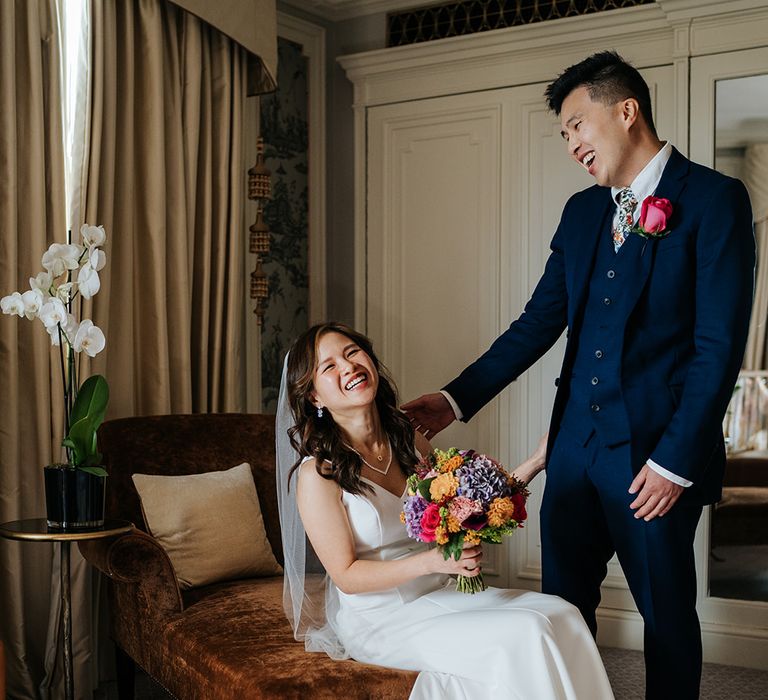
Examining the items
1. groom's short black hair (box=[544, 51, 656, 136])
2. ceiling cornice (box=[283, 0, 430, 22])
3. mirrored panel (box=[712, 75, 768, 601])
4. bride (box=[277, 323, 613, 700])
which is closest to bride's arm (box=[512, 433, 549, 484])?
bride (box=[277, 323, 613, 700])

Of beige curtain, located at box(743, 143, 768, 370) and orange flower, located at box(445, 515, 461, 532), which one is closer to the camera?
orange flower, located at box(445, 515, 461, 532)

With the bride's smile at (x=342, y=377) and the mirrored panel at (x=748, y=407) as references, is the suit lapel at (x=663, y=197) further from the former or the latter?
the mirrored panel at (x=748, y=407)

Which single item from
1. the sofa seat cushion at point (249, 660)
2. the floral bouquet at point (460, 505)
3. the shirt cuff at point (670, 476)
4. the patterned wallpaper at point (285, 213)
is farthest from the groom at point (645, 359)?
the patterned wallpaper at point (285, 213)

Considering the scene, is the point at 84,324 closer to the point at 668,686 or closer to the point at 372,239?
the point at 668,686

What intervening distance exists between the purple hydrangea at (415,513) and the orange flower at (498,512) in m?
0.13

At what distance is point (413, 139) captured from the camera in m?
4.50

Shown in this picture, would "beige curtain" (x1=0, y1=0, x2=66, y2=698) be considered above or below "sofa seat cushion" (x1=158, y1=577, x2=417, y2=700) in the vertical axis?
above

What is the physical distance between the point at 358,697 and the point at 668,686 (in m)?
0.72

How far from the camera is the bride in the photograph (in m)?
1.98

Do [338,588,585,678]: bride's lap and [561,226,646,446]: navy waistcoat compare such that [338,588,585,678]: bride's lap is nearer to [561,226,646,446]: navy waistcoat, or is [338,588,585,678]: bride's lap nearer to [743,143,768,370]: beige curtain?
[561,226,646,446]: navy waistcoat

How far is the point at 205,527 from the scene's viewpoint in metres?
3.00

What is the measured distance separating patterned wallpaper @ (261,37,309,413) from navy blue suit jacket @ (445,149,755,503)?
2.23 metres

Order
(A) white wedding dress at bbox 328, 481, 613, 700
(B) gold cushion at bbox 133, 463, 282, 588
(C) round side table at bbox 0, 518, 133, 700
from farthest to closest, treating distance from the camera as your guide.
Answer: (B) gold cushion at bbox 133, 463, 282, 588, (C) round side table at bbox 0, 518, 133, 700, (A) white wedding dress at bbox 328, 481, 613, 700

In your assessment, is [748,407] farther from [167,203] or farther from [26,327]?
[26,327]
